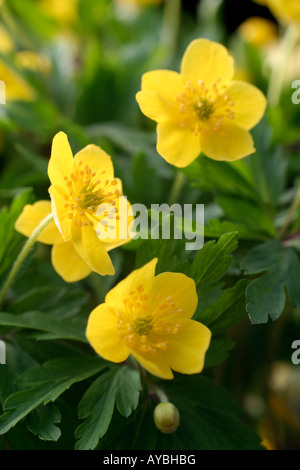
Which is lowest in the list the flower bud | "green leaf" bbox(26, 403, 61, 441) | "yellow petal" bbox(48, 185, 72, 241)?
"green leaf" bbox(26, 403, 61, 441)

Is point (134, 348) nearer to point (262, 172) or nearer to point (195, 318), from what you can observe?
point (195, 318)

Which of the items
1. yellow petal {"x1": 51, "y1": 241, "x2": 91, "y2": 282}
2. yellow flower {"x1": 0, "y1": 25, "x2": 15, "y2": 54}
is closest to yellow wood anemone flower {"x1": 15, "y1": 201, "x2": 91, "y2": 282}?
yellow petal {"x1": 51, "y1": 241, "x2": 91, "y2": 282}

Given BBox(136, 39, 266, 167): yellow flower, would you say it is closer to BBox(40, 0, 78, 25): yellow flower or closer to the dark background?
BBox(40, 0, 78, 25): yellow flower

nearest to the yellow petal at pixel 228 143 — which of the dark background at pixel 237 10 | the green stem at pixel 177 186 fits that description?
the green stem at pixel 177 186

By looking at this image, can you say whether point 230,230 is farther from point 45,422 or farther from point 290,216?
point 45,422

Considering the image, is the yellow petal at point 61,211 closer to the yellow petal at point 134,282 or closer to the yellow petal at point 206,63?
the yellow petal at point 134,282
